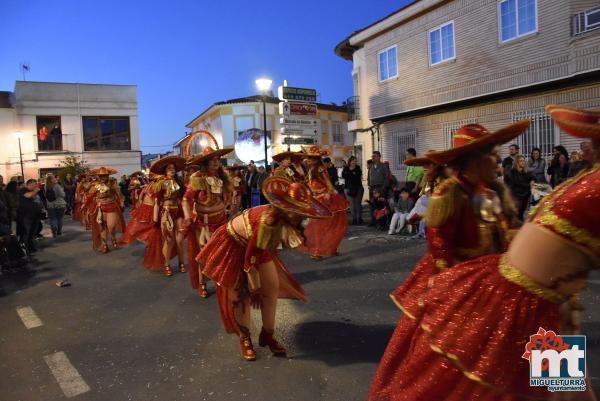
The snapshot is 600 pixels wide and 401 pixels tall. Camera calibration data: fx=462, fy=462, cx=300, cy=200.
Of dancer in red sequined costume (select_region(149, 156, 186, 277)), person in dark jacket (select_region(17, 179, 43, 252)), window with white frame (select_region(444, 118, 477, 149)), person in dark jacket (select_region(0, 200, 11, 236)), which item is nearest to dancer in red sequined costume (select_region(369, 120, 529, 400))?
dancer in red sequined costume (select_region(149, 156, 186, 277))

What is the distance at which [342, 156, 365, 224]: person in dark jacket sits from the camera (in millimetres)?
12048

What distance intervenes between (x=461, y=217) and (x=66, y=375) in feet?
11.6

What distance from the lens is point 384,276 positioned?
6.80m

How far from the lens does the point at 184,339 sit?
470cm

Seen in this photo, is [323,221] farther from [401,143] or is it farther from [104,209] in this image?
[401,143]

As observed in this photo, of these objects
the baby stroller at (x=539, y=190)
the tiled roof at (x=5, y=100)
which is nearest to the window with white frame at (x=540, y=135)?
the baby stroller at (x=539, y=190)

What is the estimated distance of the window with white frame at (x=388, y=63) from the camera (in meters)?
16.7

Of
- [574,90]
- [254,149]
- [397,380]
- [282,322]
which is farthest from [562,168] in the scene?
[254,149]

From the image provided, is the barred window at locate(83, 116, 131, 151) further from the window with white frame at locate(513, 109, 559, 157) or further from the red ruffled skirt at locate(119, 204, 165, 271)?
the window with white frame at locate(513, 109, 559, 157)

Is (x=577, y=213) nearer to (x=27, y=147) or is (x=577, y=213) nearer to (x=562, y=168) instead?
(x=562, y=168)

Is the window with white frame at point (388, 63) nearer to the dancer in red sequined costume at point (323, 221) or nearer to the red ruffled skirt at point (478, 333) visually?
the dancer in red sequined costume at point (323, 221)

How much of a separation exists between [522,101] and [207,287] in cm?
1021

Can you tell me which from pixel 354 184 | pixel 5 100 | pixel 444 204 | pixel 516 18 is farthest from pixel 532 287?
pixel 5 100

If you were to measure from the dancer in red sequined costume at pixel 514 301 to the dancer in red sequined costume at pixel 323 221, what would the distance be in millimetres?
6053
